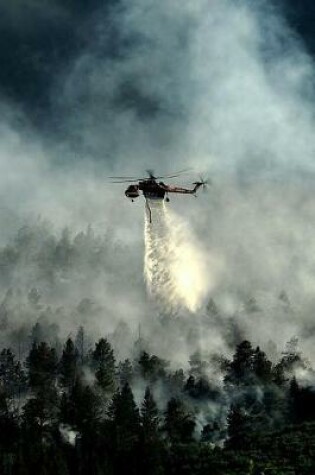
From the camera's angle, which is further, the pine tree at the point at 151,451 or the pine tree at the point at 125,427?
the pine tree at the point at 125,427

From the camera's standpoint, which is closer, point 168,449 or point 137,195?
point 137,195

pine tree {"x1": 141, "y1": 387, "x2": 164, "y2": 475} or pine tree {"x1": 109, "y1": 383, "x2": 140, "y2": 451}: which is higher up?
pine tree {"x1": 109, "y1": 383, "x2": 140, "y2": 451}

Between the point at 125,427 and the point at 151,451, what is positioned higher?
the point at 125,427

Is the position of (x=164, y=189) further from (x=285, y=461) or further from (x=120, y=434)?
(x=285, y=461)

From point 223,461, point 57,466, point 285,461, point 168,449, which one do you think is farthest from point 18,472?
point 285,461

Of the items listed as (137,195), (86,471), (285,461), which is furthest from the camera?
(285,461)

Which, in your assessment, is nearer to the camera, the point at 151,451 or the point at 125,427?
the point at 151,451

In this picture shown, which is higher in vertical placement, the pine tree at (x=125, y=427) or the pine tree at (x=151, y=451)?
the pine tree at (x=125, y=427)

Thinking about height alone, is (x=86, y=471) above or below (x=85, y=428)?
below

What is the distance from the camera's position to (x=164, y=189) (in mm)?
174750

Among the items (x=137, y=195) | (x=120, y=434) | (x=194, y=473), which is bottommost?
(x=194, y=473)

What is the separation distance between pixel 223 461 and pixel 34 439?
51482 mm

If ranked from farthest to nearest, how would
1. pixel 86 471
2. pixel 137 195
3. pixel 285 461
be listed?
1. pixel 285 461
2. pixel 86 471
3. pixel 137 195

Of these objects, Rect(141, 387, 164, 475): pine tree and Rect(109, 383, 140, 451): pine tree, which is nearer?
Rect(141, 387, 164, 475): pine tree
